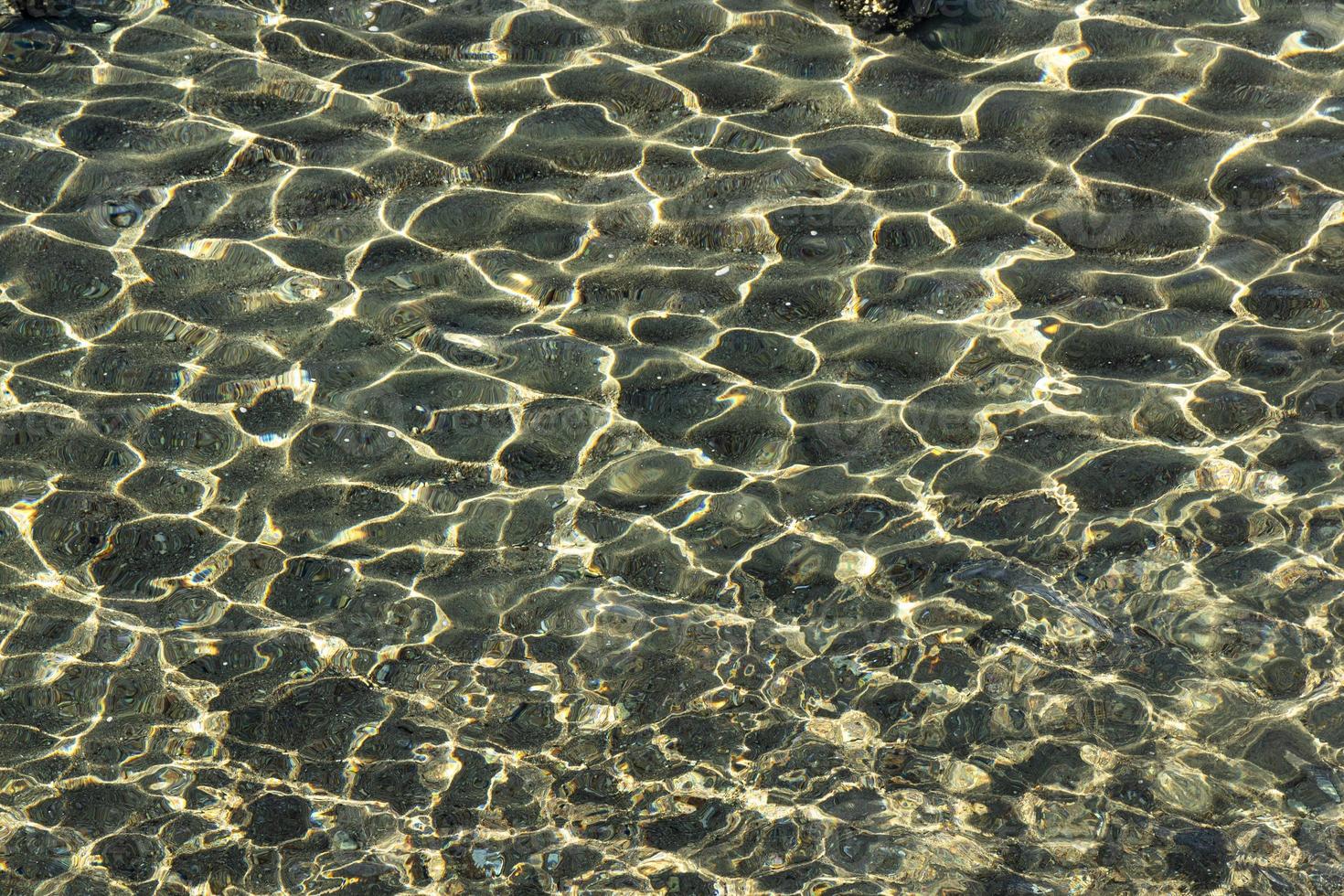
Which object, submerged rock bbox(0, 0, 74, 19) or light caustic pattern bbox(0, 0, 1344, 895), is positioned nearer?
light caustic pattern bbox(0, 0, 1344, 895)

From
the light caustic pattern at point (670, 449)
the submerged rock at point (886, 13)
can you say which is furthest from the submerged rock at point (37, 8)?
the submerged rock at point (886, 13)

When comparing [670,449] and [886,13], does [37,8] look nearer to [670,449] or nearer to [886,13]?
[670,449]

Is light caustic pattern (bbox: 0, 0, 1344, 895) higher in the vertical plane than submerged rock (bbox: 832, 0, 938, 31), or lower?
lower

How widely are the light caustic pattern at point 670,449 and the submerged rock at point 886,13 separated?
0.10 meters

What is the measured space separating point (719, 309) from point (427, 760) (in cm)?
233

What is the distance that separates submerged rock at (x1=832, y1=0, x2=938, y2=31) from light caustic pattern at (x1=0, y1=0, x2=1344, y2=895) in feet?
0.32

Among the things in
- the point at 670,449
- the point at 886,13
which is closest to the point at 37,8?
the point at 670,449

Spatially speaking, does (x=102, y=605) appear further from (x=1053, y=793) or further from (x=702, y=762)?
(x=1053, y=793)

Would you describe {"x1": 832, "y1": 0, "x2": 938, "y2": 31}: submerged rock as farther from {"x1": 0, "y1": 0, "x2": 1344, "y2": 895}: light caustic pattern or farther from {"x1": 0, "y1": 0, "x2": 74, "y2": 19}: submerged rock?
{"x1": 0, "y1": 0, "x2": 74, "y2": 19}: submerged rock

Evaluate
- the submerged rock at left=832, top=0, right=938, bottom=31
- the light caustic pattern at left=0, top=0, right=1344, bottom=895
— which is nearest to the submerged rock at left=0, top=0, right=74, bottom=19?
the light caustic pattern at left=0, top=0, right=1344, bottom=895

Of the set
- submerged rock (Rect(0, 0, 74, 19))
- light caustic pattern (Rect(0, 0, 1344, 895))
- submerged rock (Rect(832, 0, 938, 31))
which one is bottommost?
light caustic pattern (Rect(0, 0, 1344, 895))

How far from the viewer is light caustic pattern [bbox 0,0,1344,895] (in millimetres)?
4262

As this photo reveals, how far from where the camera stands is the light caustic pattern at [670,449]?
426cm

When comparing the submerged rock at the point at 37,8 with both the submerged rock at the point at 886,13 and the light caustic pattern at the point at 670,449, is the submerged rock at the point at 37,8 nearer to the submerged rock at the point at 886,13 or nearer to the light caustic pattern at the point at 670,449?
the light caustic pattern at the point at 670,449
